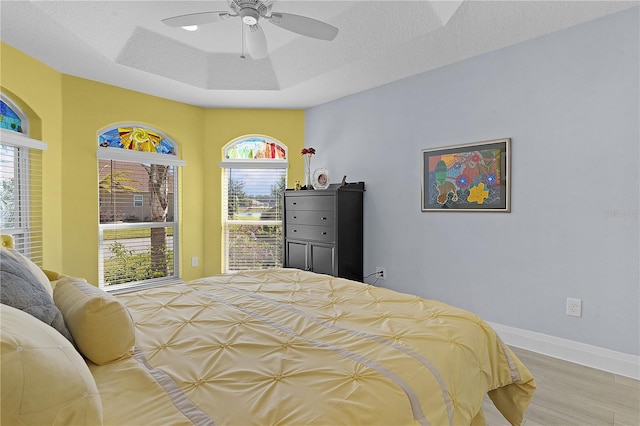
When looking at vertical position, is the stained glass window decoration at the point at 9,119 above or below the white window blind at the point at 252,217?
above

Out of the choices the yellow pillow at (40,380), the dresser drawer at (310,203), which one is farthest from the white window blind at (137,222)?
the yellow pillow at (40,380)

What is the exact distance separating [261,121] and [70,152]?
224 cm

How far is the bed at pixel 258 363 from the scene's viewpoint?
0.80 metres

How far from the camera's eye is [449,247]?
345 cm

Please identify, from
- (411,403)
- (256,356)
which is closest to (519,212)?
(411,403)

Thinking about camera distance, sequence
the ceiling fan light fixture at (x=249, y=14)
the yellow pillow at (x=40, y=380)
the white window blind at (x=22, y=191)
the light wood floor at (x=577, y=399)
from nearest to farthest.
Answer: the yellow pillow at (x=40, y=380)
the light wood floor at (x=577, y=399)
the ceiling fan light fixture at (x=249, y=14)
the white window blind at (x=22, y=191)

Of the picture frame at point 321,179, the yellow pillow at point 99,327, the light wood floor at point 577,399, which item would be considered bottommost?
the light wood floor at point 577,399

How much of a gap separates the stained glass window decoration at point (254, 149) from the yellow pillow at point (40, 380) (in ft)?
14.0

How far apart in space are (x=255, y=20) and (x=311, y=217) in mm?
2323

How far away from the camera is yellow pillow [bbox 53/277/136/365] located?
1.15 metres

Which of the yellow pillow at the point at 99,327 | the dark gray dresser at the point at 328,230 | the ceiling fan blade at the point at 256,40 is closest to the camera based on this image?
the yellow pillow at the point at 99,327

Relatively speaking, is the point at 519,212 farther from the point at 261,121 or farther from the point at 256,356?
the point at 261,121

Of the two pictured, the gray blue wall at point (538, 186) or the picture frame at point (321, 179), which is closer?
the gray blue wall at point (538, 186)

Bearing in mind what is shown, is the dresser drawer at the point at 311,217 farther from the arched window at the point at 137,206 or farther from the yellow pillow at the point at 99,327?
the yellow pillow at the point at 99,327
